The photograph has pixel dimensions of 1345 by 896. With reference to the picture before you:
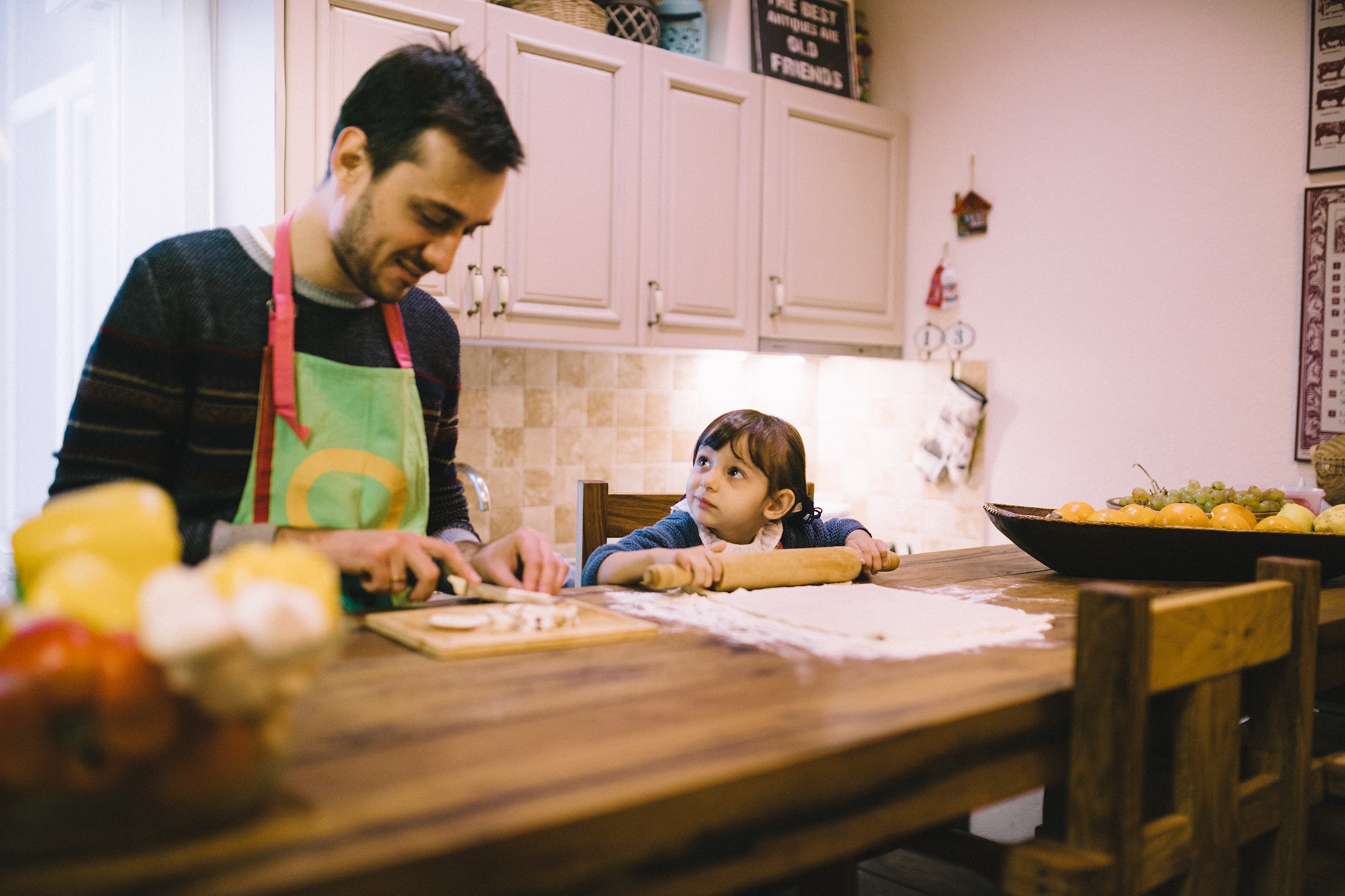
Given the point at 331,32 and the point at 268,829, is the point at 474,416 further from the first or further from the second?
the point at 268,829

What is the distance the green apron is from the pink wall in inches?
79.8

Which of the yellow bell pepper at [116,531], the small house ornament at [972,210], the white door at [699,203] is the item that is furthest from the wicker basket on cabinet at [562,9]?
the yellow bell pepper at [116,531]

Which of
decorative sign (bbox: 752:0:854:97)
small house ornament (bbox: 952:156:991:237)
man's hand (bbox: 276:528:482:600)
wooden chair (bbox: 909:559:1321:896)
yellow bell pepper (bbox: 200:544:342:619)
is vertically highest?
decorative sign (bbox: 752:0:854:97)

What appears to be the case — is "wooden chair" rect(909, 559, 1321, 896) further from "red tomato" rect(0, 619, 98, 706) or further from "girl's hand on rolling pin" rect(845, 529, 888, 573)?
"red tomato" rect(0, 619, 98, 706)

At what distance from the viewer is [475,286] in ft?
7.45

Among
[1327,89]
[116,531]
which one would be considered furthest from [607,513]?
[1327,89]

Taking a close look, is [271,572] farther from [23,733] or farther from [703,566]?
[703,566]

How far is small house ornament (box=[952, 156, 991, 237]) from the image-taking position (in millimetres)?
2934

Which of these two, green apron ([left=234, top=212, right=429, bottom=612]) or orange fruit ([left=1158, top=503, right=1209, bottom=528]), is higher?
green apron ([left=234, top=212, right=429, bottom=612])

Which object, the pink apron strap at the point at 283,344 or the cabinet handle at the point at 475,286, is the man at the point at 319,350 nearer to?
the pink apron strap at the point at 283,344

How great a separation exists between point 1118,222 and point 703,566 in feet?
6.63

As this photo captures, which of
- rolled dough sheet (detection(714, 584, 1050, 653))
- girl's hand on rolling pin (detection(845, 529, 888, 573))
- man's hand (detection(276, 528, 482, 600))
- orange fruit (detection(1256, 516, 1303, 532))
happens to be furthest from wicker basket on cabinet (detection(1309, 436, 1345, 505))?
man's hand (detection(276, 528, 482, 600))

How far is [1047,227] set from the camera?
2.79 m

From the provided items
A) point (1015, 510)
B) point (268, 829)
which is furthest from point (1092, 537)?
point (268, 829)
